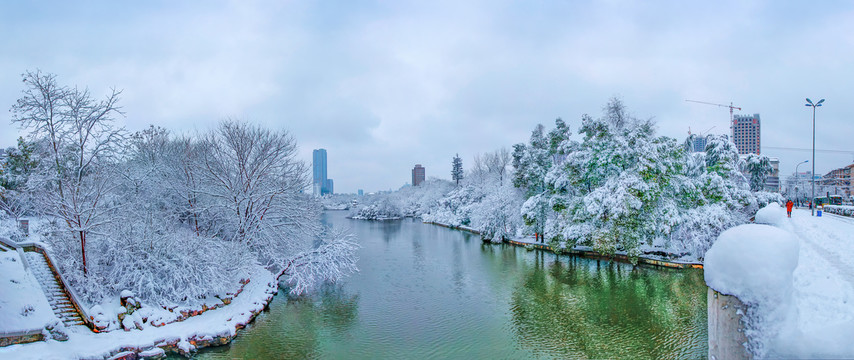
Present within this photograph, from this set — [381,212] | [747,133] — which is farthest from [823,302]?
[747,133]

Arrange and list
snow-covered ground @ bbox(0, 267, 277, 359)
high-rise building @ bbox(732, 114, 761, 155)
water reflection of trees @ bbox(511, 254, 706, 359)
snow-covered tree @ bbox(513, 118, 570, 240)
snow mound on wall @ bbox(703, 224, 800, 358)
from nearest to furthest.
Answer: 1. snow mound on wall @ bbox(703, 224, 800, 358)
2. snow-covered ground @ bbox(0, 267, 277, 359)
3. water reflection of trees @ bbox(511, 254, 706, 359)
4. snow-covered tree @ bbox(513, 118, 570, 240)
5. high-rise building @ bbox(732, 114, 761, 155)

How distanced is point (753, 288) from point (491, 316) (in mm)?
12188

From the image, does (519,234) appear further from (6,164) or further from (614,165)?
(6,164)

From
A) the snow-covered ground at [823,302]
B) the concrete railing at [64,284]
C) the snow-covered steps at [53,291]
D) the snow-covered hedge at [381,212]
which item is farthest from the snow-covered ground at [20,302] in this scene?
the snow-covered hedge at [381,212]

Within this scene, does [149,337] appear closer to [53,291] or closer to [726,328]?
[53,291]

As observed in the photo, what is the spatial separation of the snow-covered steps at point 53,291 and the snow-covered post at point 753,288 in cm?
1453

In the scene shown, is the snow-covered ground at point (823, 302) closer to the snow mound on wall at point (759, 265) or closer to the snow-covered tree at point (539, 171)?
the snow mound on wall at point (759, 265)

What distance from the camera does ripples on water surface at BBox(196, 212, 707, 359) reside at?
11.3 m

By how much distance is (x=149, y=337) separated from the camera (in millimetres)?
11102

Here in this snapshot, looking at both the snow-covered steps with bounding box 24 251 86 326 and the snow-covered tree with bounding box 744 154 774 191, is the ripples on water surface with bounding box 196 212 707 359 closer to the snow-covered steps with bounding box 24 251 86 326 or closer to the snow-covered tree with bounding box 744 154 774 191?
the snow-covered steps with bounding box 24 251 86 326

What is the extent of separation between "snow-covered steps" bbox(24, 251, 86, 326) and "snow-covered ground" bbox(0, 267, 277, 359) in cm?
46

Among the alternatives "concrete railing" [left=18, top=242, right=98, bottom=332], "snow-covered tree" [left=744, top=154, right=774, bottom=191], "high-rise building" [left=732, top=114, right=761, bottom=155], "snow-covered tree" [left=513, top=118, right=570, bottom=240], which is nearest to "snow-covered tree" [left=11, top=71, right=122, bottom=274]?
"concrete railing" [left=18, top=242, right=98, bottom=332]

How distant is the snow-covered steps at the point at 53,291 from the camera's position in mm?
11141

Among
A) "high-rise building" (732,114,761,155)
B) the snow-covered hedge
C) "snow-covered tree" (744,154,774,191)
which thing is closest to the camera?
"snow-covered tree" (744,154,774,191)
